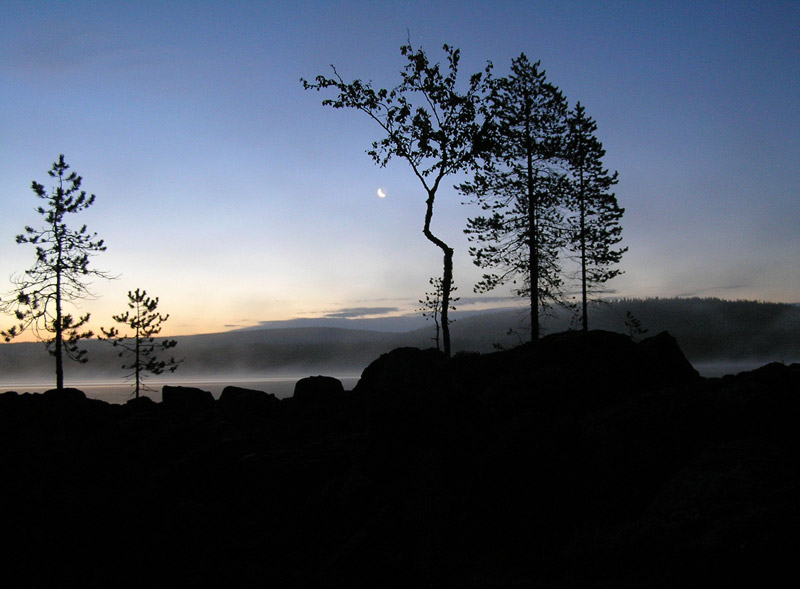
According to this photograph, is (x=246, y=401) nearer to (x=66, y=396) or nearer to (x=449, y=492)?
(x=66, y=396)

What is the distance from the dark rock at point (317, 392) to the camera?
54.2 feet

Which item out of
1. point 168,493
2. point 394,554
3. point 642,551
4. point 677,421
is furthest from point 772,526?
point 168,493

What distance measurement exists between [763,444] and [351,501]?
595 centimetres

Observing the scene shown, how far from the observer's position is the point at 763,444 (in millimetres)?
6945

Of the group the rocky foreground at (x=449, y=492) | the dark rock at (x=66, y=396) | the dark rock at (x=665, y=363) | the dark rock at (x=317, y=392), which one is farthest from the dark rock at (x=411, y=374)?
the dark rock at (x=66, y=396)

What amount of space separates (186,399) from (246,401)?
3.11 meters

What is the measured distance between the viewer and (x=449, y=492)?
909 cm

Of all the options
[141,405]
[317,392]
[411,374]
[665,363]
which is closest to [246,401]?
[317,392]

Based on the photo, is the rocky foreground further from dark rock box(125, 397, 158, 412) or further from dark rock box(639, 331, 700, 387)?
dark rock box(125, 397, 158, 412)

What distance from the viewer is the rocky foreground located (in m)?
5.87

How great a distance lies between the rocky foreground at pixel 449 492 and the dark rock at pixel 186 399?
3869 millimetres

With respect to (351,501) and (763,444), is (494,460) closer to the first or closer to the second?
(351,501)

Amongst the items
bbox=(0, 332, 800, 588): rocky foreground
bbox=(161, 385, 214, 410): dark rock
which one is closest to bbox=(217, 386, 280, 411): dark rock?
bbox=(161, 385, 214, 410): dark rock

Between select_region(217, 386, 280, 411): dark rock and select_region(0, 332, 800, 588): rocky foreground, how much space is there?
265cm
